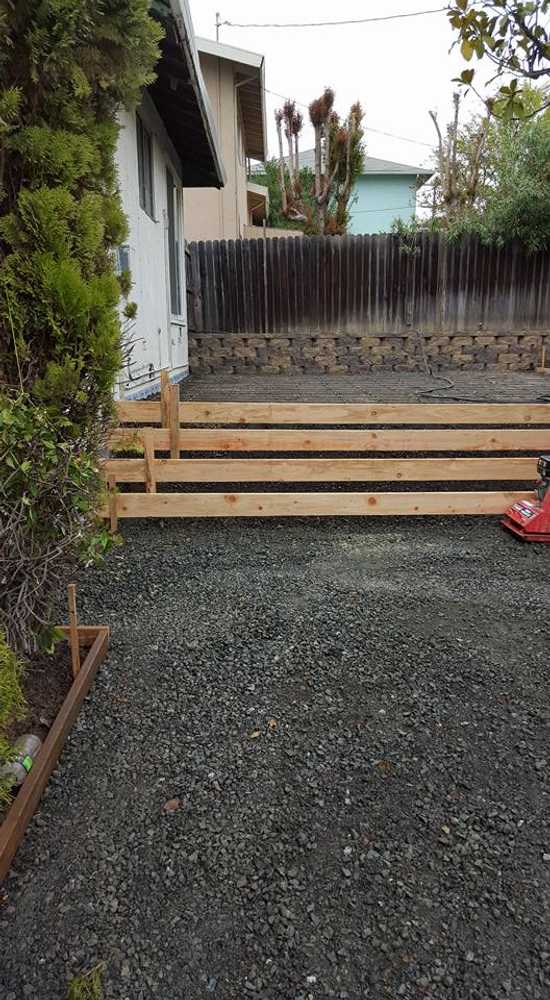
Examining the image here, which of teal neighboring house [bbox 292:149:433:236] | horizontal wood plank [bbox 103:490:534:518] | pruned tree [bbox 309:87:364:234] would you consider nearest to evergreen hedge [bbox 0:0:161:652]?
horizontal wood plank [bbox 103:490:534:518]

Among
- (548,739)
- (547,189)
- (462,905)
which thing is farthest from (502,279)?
(462,905)

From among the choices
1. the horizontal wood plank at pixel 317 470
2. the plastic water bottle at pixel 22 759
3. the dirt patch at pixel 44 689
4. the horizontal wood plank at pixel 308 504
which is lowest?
the dirt patch at pixel 44 689

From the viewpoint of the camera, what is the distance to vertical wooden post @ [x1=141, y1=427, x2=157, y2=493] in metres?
4.67

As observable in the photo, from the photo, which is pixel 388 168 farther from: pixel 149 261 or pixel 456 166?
pixel 149 261

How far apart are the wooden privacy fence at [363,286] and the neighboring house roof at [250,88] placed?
5.73 metres

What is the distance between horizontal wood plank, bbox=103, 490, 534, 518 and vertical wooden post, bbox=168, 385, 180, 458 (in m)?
0.85

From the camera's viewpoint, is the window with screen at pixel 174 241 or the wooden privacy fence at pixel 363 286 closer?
the window with screen at pixel 174 241

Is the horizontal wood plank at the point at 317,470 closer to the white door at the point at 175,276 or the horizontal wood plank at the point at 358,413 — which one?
the horizontal wood plank at the point at 358,413

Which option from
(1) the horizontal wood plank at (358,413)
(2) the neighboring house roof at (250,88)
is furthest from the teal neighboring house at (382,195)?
(1) the horizontal wood plank at (358,413)

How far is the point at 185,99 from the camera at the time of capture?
25.8 ft

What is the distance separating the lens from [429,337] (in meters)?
14.3

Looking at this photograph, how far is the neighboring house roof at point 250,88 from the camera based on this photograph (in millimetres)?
15375

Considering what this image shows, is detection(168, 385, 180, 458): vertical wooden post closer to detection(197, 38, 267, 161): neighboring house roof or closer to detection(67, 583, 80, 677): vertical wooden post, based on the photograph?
detection(67, 583, 80, 677): vertical wooden post

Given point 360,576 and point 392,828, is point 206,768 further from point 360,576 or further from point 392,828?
point 360,576
